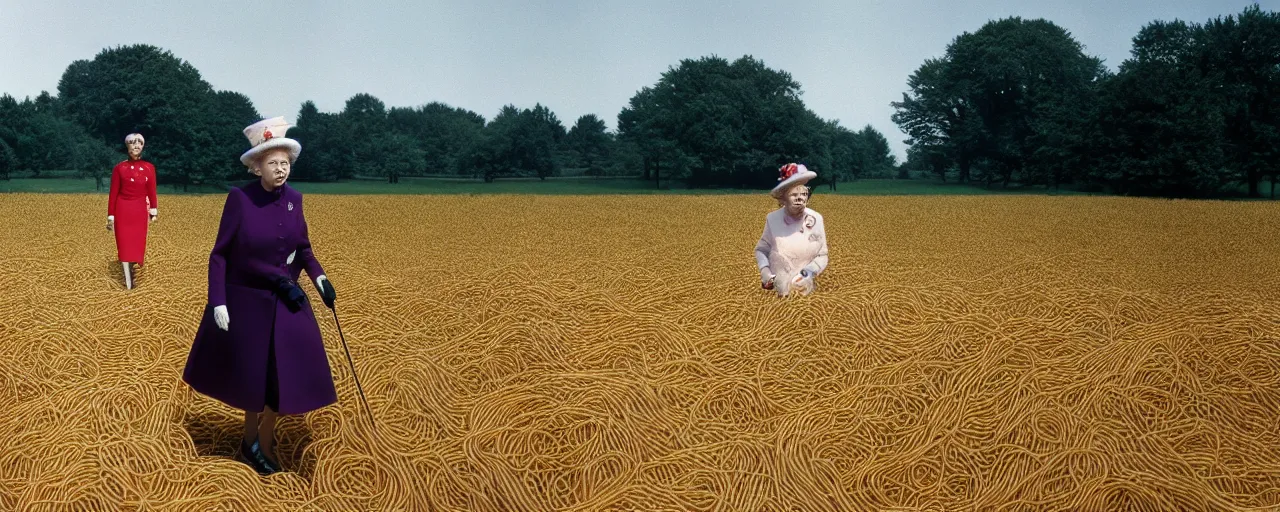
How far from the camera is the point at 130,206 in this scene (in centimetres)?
1029

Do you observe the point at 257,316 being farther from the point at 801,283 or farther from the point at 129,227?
the point at 129,227

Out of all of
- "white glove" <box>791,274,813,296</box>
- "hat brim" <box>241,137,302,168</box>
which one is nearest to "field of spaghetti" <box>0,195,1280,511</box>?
"white glove" <box>791,274,813,296</box>

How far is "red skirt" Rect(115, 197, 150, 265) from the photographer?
10219 millimetres

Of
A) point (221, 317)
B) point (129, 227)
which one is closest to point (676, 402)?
point (221, 317)

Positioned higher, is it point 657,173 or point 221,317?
point 657,173

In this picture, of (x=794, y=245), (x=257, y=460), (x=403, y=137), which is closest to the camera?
(x=257, y=460)

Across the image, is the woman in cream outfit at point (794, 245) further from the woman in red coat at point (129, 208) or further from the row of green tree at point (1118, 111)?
the row of green tree at point (1118, 111)

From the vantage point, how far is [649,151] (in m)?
48.3

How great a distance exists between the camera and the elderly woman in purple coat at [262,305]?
15.2 feet

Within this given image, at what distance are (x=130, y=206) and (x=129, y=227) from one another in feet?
0.77

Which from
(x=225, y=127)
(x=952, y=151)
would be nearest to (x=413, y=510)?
(x=225, y=127)

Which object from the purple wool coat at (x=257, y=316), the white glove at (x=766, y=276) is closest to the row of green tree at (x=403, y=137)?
the white glove at (x=766, y=276)

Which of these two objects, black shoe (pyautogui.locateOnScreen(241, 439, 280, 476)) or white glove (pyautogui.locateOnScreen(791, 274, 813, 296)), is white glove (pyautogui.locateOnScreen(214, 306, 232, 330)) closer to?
black shoe (pyautogui.locateOnScreen(241, 439, 280, 476))

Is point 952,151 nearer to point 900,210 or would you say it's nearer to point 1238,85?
point 1238,85
